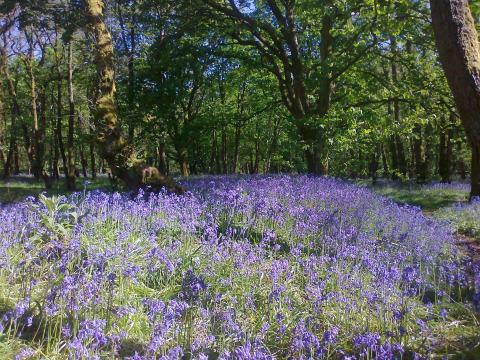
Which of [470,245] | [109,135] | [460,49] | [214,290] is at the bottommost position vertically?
[470,245]

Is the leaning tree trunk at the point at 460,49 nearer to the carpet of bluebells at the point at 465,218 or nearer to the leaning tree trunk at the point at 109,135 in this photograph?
the carpet of bluebells at the point at 465,218

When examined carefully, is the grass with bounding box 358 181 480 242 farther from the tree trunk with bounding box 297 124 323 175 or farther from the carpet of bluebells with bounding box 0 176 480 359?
the carpet of bluebells with bounding box 0 176 480 359

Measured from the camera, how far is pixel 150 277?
4.56 meters

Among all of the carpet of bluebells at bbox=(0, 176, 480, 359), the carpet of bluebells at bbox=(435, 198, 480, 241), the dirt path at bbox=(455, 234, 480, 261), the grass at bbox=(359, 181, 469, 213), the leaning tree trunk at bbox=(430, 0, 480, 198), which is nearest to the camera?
the carpet of bluebells at bbox=(0, 176, 480, 359)

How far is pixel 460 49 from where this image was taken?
6891mm

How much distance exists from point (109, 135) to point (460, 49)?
22.0 feet

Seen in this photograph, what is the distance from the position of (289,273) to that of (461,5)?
5.10 meters

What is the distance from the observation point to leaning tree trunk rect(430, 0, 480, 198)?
266 inches

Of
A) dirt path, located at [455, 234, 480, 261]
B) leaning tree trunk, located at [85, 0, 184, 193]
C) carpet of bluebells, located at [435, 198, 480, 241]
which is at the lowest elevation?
dirt path, located at [455, 234, 480, 261]

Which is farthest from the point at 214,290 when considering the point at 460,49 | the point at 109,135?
the point at 109,135

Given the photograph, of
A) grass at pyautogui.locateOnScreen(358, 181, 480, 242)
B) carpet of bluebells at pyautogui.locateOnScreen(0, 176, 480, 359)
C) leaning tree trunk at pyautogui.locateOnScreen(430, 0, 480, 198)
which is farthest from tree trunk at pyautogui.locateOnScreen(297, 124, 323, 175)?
carpet of bluebells at pyautogui.locateOnScreen(0, 176, 480, 359)

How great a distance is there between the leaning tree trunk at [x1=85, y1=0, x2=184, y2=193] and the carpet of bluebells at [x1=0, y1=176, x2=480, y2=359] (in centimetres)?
245

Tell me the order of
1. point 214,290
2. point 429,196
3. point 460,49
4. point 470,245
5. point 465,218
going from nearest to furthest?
point 214,290
point 460,49
point 470,245
point 465,218
point 429,196

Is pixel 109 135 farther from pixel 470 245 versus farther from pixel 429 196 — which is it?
pixel 429 196
